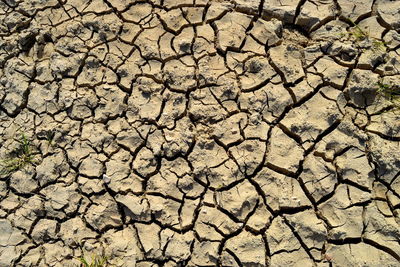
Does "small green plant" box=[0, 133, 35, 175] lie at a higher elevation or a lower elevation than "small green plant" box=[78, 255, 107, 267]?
higher

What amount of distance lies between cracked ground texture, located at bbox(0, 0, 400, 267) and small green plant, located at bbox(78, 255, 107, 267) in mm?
40

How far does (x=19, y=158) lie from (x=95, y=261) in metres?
1.08

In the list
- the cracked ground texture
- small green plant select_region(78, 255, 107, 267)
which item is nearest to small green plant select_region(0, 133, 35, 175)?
the cracked ground texture

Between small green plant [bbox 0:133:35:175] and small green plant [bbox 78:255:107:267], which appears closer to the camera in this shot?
small green plant [bbox 78:255:107:267]

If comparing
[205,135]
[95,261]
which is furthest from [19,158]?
[205,135]

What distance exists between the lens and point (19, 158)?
336 cm

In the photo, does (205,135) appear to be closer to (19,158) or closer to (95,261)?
(95,261)

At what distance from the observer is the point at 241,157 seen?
3.05 m

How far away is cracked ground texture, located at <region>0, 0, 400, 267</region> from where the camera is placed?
2.84 m

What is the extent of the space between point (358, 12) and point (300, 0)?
0.46 meters

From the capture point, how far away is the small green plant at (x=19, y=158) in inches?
131

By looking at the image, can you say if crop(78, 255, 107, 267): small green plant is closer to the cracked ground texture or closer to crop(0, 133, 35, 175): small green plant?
the cracked ground texture

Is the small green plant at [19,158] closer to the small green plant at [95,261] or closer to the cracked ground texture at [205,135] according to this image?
the cracked ground texture at [205,135]

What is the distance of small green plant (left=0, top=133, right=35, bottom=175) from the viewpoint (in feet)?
10.9
